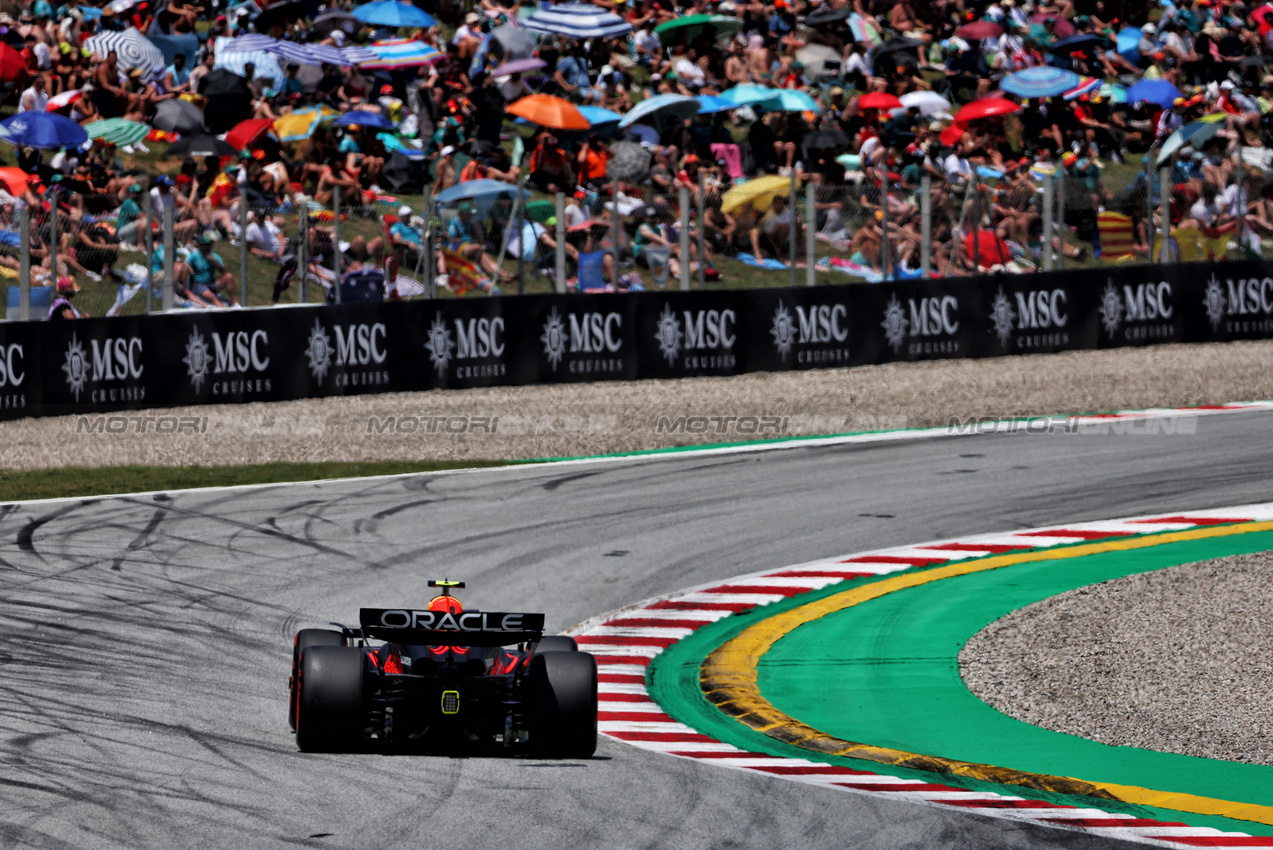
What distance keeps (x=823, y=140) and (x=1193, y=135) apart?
6236 millimetres

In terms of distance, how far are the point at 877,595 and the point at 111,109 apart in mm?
16435

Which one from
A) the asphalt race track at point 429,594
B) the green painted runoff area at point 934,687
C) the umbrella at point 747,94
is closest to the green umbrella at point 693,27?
the umbrella at point 747,94

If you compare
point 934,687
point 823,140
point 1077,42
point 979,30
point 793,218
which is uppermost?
point 979,30

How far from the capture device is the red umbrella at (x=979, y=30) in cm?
3142

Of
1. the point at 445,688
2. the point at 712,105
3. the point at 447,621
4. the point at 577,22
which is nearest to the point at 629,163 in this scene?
the point at 712,105

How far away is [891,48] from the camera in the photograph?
3033 centimetres

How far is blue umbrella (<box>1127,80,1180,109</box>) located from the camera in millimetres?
29719

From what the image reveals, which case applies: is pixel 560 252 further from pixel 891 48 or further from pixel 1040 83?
pixel 891 48

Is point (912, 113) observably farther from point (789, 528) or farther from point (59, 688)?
point (59, 688)

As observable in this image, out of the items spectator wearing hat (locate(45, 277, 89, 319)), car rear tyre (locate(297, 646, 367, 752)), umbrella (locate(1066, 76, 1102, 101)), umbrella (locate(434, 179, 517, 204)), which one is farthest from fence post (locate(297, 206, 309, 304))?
umbrella (locate(1066, 76, 1102, 101))

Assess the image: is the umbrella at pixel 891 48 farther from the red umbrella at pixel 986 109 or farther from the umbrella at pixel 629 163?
the umbrella at pixel 629 163

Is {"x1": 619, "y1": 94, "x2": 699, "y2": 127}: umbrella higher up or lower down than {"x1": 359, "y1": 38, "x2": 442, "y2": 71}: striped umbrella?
lower down

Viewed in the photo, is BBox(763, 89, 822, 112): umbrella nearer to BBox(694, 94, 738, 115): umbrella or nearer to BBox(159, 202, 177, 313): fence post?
BBox(694, 94, 738, 115): umbrella

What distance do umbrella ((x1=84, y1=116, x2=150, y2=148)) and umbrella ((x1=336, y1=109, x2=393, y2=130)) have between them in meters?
2.76
